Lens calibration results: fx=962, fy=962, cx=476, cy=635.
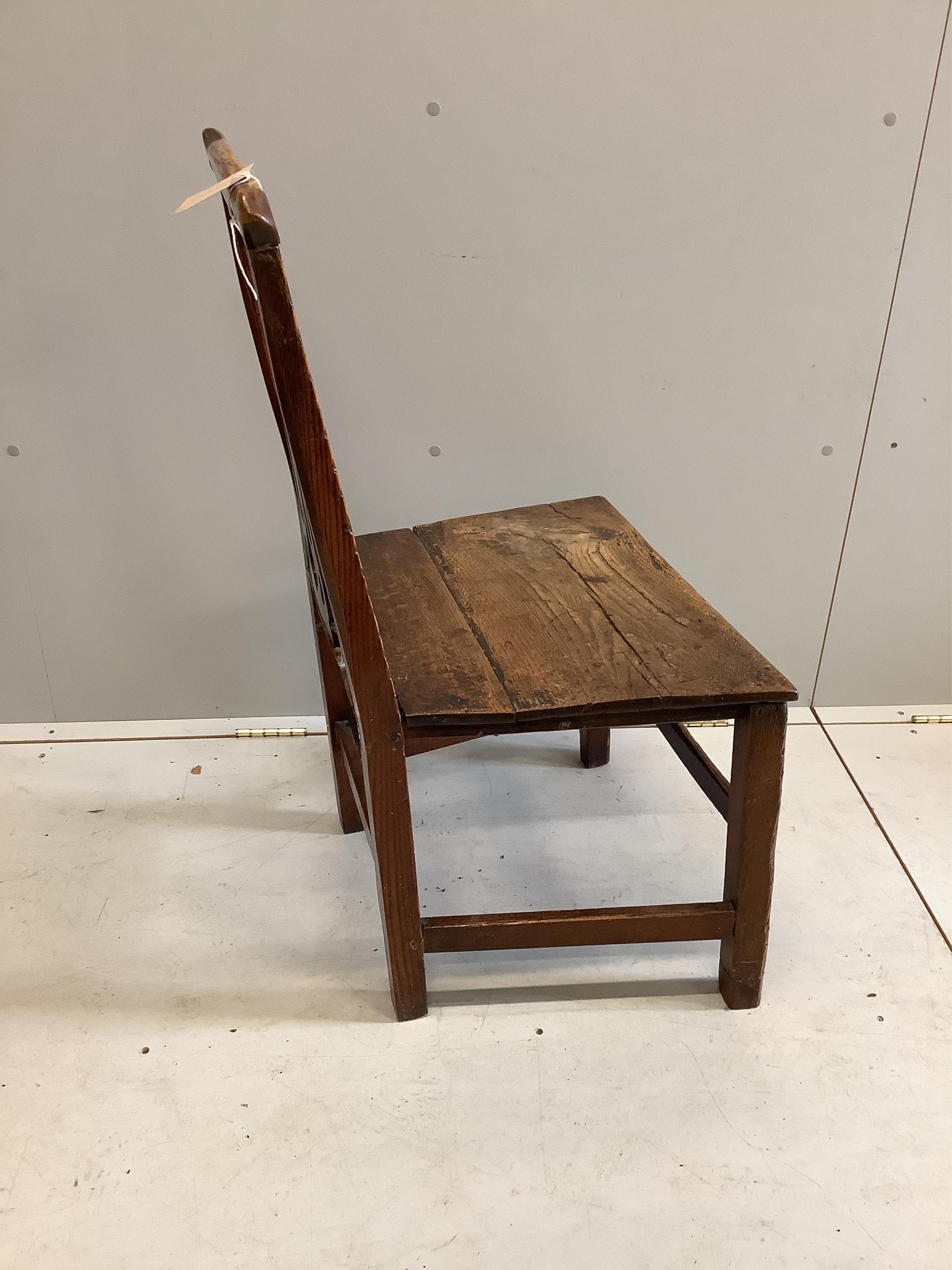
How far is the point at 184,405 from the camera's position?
1.69 metres

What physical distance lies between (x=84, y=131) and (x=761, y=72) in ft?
3.47

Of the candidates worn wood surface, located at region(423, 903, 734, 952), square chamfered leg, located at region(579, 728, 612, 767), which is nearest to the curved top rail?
worn wood surface, located at region(423, 903, 734, 952)

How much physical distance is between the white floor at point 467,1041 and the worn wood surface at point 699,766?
0.22 m

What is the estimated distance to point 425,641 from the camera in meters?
1.20

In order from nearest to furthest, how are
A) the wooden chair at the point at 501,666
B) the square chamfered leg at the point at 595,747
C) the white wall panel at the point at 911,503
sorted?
the wooden chair at the point at 501,666
the white wall panel at the point at 911,503
the square chamfered leg at the point at 595,747

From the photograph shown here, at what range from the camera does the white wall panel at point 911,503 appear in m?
1.61

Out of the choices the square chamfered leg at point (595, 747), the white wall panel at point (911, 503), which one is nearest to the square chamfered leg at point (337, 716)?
the square chamfered leg at point (595, 747)

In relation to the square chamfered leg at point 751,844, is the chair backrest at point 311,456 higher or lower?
higher

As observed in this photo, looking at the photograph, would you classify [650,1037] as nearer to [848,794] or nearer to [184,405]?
[848,794]

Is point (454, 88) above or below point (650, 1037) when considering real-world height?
above

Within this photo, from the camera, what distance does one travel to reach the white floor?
3.30 ft

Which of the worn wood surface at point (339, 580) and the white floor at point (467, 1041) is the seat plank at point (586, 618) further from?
the white floor at point (467, 1041)

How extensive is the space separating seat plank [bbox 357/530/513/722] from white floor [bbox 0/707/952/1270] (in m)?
0.48

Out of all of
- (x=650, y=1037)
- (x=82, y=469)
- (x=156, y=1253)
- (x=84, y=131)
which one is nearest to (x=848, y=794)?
(x=650, y=1037)
